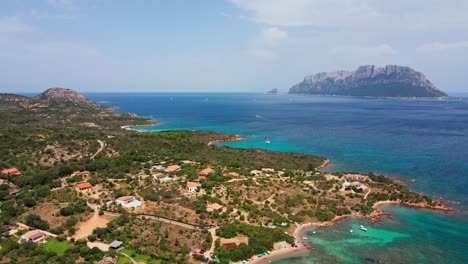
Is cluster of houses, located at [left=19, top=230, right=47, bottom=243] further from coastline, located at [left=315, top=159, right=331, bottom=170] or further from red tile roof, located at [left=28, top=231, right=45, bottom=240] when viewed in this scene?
coastline, located at [left=315, top=159, right=331, bottom=170]

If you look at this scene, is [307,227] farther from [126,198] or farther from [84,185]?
[84,185]

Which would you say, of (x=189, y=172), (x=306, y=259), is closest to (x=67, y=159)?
(x=189, y=172)

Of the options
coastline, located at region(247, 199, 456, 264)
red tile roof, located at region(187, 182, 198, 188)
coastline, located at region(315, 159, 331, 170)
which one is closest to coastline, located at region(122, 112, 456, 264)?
coastline, located at region(247, 199, 456, 264)

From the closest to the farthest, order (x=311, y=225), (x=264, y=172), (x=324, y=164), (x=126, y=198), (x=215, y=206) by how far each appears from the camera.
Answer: (x=311, y=225) → (x=215, y=206) → (x=126, y=198) → (x=264, y=172) → (x=324, y=164)

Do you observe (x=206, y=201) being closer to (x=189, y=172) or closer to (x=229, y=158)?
(x=189, y=172)

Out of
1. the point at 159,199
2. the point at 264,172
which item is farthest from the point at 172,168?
the point at 264,172

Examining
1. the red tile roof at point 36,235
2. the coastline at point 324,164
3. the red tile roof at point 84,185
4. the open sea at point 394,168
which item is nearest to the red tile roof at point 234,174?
the open sea at point 394,168

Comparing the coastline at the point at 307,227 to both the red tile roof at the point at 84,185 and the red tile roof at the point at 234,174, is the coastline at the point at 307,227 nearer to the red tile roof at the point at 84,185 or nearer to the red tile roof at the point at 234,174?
the red tile roof at the point at 234,174

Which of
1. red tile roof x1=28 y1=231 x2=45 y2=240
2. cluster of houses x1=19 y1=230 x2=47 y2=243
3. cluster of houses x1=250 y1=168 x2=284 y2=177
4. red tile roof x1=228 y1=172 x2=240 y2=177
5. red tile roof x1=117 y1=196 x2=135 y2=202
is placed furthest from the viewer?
cluster of houses x1=250 y1=168 x2=284 y2=177
